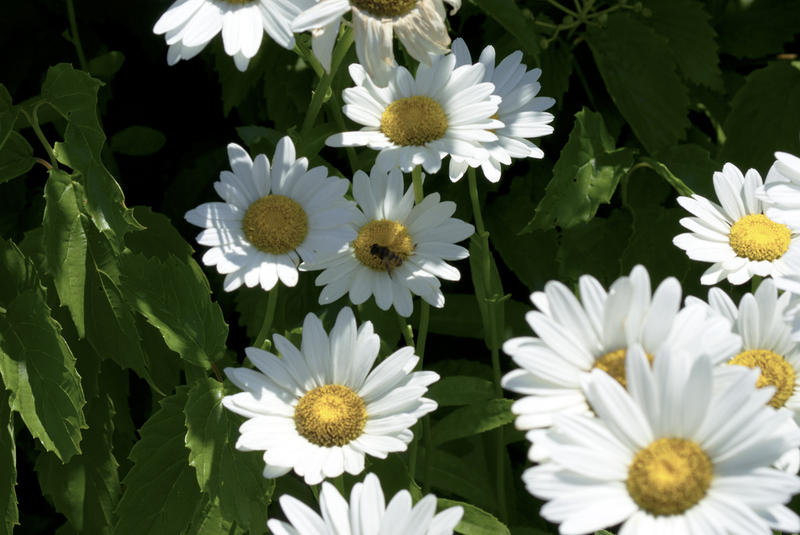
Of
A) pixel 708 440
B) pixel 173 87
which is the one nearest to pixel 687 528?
pixel 708 440

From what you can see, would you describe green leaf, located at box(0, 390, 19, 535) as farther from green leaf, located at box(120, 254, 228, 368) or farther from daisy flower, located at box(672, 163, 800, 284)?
daisy flower, located at box(672, 163, 800, 284)

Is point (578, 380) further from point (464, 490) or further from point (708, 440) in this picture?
point (464, 490)

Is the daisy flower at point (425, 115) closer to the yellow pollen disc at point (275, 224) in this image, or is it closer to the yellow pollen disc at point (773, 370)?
the yellow pollen disc at point (275, 224)

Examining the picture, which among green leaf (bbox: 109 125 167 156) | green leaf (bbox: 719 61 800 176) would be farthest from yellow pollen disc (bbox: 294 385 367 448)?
green leaf (bbox: 719 61 800 176)

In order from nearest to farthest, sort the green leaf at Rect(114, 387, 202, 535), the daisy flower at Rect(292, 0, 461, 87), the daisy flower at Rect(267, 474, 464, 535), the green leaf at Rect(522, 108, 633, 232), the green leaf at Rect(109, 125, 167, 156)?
1. the daisy flower at Rect(267, 474, 464, 535)
2. the daisy flower at Rect(292, 0, 461, 87)
3. the green leaf at Rect(114, 387, 202, 535)
4. the green leaf at Rect(522, 108, 633, 232)
5. the green leaf at Rect(109, 125, 167, 156)

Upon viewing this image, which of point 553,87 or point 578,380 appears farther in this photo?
point 553,87
